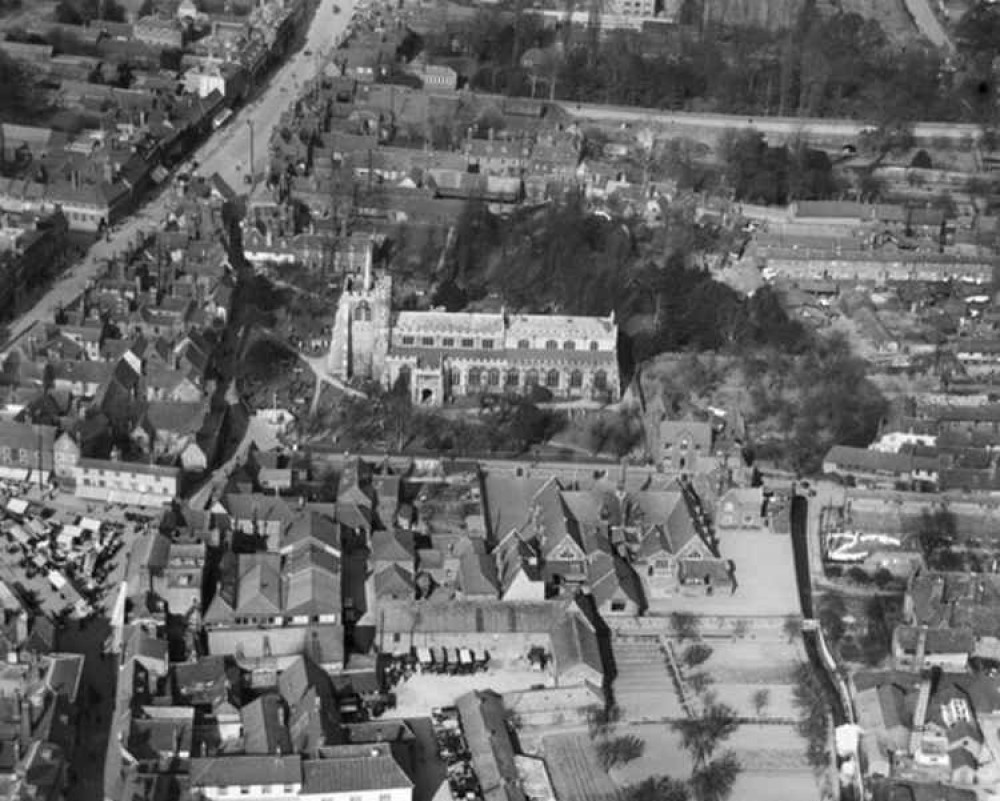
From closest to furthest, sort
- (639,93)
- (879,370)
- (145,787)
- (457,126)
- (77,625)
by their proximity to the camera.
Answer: (145,787)
(77,625)
(879,370)
(457,126)
(639,93)

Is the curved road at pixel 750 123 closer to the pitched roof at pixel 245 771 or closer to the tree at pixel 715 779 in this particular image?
the tree at pixel 715 779

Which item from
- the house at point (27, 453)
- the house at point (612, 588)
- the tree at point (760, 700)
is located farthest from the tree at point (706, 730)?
the house at point (27, 453)

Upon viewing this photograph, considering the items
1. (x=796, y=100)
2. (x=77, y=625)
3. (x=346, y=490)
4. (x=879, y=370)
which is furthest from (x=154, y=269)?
(x=796, y=100)

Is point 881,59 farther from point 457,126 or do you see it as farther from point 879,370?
point 879,370

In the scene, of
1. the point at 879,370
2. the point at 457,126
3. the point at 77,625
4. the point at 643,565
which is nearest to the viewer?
the point at 77,625

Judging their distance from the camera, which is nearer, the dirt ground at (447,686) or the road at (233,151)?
the dirt ground at (447,686)

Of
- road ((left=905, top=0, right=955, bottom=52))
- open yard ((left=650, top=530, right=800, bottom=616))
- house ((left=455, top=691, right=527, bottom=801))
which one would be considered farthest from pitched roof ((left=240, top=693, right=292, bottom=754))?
road ((left=905, top=0, right=955, bottom=52))
